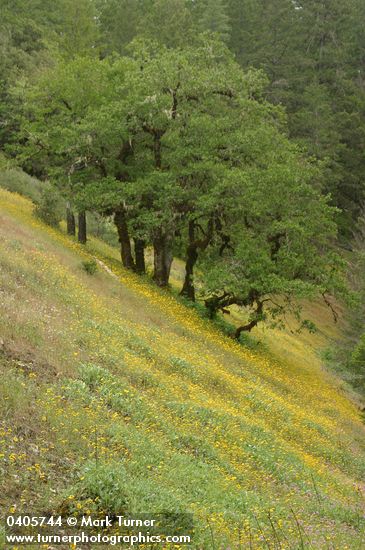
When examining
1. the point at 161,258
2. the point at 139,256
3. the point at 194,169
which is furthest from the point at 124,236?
the point at 194,169

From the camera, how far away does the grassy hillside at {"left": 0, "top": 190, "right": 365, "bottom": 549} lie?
8086 mm

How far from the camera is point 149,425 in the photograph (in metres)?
11.3

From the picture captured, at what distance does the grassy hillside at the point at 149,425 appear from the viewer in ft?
26.5

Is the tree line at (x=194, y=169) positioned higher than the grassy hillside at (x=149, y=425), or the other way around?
the tree line at (x=194, y=169)

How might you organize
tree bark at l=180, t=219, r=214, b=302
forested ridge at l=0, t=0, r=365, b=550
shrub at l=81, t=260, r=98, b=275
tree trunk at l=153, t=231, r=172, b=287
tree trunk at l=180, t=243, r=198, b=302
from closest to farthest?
forested ridge at l=0, t=0, r=365, b=550, shrub at l=81, t=260, r=98, b=275, tree bark at l=180, t=219, r=214, b=302, tree trunk at l=153, t=231, r=172, b=287, tree trunk at l=180, t=243, r=198, b=302

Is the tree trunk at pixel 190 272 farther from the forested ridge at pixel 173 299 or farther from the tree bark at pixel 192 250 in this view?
the forested ridge at pixel 173 299

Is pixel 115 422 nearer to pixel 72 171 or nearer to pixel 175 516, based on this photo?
pixel 175 516

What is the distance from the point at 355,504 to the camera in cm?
Answer: 1293

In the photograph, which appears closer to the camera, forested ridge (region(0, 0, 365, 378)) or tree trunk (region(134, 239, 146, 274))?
forested ridge (region(0, 0, 365, 378))

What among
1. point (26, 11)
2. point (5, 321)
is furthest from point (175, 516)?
point (26, 11)

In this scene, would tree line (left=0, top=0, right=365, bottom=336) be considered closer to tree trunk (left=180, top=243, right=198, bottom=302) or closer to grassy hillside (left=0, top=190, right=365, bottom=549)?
tree trunk (left=180, top=243, right=198, bottom=302)

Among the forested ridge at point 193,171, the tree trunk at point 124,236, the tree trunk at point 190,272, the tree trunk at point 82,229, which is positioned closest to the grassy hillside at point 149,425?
the forested ridge at point 193,171

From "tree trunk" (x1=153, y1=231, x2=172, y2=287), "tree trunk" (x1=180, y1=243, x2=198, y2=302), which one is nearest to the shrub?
"tree trunk" (x1=153, y1=231, x2=172, y2=287)

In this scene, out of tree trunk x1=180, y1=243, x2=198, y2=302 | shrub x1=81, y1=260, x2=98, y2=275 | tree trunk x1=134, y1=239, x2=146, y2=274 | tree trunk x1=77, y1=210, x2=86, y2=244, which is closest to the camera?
shrub x1=81, y1=260, x2=98, y2=275
